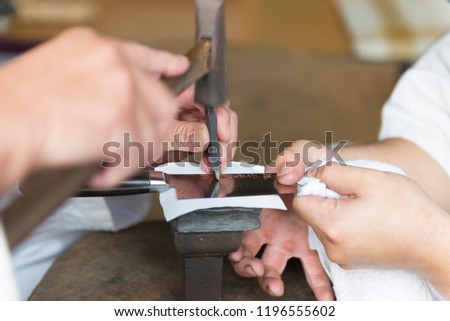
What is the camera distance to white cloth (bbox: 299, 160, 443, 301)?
2.77 ft

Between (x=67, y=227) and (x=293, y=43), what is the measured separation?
5.90 feet

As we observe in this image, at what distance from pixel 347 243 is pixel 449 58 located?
46 centimetres

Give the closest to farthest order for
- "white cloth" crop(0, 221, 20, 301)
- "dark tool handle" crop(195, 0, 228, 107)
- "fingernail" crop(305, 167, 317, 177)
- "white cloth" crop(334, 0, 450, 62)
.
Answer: "white cloth" crop(0, 221, 20, 301) < "dark tool handle" crop(195, 0, 228, 107) < "fingernail" crop(305, 167, 317, 177) < "white cloth" crop(334, 0, 450, 62)

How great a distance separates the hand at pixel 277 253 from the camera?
915 millimetres

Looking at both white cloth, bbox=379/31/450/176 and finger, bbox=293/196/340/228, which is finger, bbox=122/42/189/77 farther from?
white cloth, bbox=379/31/450/176

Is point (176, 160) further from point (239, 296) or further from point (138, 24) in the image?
point (138, 24)

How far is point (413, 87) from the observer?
1.14 metres

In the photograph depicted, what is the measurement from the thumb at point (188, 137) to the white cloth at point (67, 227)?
170 mm

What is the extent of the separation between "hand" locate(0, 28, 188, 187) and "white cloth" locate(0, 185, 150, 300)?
44 cm

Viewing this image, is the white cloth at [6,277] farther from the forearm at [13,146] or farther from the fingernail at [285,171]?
the fingernail at [285,171]

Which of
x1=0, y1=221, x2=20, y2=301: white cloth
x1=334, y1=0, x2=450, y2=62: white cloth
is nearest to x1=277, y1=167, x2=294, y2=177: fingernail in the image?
x1=0, y1=221, x2=20, y2=301: white cloth

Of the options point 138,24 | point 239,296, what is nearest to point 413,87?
point 239,296

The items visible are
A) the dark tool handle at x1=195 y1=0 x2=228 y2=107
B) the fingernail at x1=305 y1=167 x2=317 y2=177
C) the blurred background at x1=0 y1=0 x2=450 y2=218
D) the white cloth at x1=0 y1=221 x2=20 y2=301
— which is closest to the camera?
the white cloth at x1=0 y1=221 x2=20 y2=301

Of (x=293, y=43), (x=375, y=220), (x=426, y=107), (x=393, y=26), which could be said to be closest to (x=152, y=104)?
(x=375, y=220)
